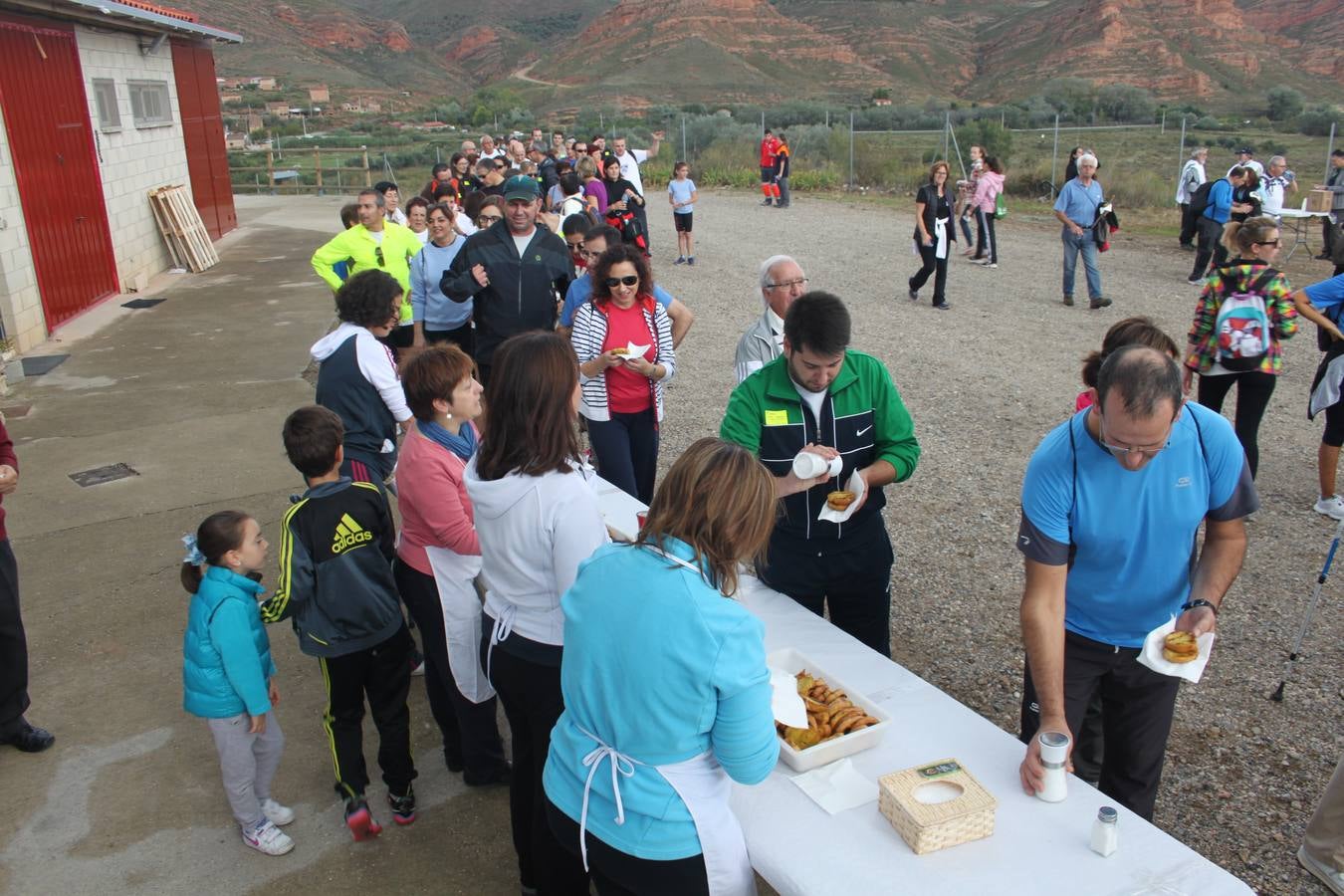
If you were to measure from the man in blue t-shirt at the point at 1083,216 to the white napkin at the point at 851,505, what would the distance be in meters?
9.74

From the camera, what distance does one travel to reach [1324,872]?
131 inches

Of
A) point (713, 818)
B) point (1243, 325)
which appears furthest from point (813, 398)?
point (1243, 325)

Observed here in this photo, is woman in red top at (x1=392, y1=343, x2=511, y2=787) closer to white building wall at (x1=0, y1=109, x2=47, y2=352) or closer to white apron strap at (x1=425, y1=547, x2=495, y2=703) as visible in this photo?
white apron strap at (x1=425, y1=547, x2=495, y2=703)

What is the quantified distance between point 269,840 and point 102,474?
500cm

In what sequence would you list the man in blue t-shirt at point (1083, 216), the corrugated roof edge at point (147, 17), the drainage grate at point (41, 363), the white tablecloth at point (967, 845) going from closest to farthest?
the white tablecloth at point (967, 845), the drainage grate at point (41, 363), the corrugated roof edge at point (147, 17), the man in blue t-shirt at point (1083, 216)

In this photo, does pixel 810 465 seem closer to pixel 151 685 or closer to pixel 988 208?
pixel 151 685

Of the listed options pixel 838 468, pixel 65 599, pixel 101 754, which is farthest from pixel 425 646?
pixel 65 599

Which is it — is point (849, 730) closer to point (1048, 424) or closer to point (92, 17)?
point (1048, 424)

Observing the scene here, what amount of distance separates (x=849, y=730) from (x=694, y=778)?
2.58ft

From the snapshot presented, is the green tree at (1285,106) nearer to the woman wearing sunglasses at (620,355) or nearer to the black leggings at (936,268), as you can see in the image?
the black leggings at (936,268)

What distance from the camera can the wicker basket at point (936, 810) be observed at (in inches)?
91.4

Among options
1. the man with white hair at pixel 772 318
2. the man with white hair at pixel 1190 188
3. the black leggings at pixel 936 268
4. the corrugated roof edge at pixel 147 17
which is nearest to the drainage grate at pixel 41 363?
the corrugated roof edge at pixel 147 17

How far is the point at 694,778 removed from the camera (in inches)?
85.0

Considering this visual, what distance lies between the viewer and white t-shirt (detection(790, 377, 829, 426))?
3508 mm
